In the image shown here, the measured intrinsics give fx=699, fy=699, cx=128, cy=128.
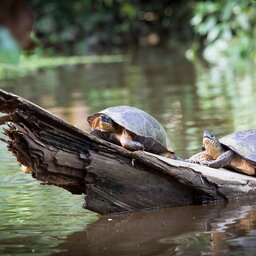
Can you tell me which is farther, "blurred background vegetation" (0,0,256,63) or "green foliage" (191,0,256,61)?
"blurred background vegetation" (0,0,256,63)

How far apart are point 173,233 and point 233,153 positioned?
1003 millimetres

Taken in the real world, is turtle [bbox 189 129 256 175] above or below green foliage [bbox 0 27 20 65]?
above

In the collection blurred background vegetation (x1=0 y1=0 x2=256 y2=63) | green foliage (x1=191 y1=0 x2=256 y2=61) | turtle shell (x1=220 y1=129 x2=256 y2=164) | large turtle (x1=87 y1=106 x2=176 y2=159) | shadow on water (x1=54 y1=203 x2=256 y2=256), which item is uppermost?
blurred background vegetation (x1=0 y1=0 x2=256 y2=63)

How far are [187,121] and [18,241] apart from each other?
16.1 ft

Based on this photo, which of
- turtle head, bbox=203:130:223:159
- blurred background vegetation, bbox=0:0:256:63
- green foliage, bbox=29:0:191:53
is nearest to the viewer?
turtle head, bbox=203:130:223:159

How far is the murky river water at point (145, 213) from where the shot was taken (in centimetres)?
315

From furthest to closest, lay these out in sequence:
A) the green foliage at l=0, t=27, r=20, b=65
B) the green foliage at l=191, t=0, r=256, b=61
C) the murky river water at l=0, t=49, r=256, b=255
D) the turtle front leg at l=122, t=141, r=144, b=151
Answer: the green foliage at l=191, t=0, r=256, b=61 → the turtle front leg at l=122, t=141, r=144, b=151 → the murky river water at l=0, t=49, r=256, b=255 → the green foliage at l=0, t=27, r=20, b=65

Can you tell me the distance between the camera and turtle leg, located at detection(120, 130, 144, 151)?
13.0 ft

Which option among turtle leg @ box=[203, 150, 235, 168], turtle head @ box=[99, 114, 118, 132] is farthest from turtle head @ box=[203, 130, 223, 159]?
turtle head @ box=[99, 114, 118, 132]

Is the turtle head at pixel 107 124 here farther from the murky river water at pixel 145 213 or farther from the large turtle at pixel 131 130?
the murky river water at pixel 145 213

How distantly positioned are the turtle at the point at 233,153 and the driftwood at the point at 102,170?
0.09 metres

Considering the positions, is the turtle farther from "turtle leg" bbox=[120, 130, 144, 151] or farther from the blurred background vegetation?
the blurred background vegetation

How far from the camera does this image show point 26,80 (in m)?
16.5

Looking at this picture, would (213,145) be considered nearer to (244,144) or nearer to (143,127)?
(244,144)
